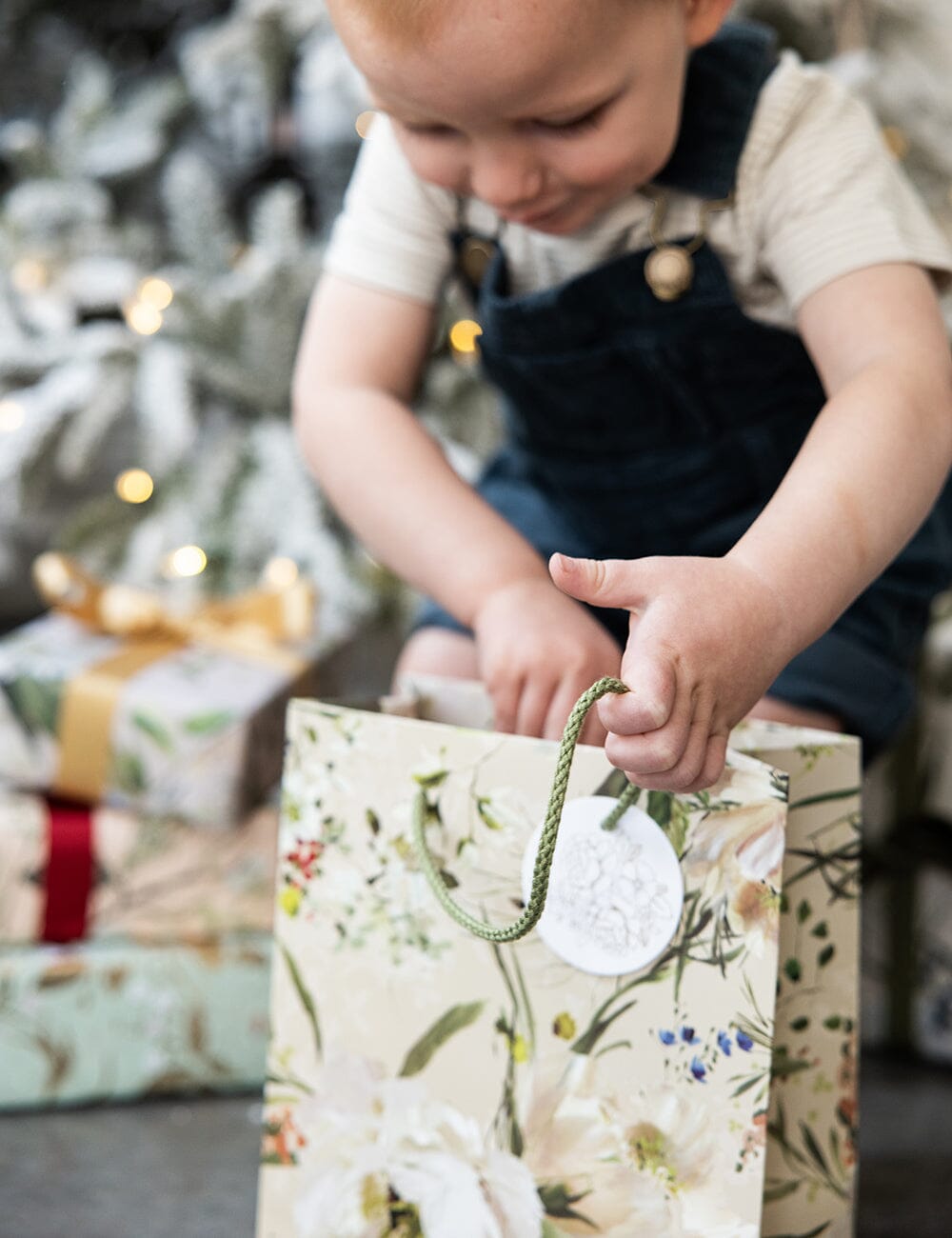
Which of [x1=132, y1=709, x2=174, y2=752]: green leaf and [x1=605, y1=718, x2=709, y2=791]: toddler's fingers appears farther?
[x1=132, y1=709, x2=174, y2=752]: green leaf

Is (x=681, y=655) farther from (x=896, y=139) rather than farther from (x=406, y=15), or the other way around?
(x=896, y=139)

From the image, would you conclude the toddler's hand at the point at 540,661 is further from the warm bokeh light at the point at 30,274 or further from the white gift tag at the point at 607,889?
the warm bokeh light at the point at 30,274

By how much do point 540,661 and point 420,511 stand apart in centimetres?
11

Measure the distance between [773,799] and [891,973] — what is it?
48 cm

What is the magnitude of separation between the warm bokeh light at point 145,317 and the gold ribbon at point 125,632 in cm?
22

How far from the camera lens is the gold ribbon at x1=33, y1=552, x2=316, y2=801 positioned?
0.78 m

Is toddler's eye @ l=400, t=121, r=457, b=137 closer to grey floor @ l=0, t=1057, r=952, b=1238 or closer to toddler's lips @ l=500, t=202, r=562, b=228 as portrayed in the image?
toddler's lips @ l=500, t=202, r=562, b=228

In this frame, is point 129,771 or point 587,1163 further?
point 129,771

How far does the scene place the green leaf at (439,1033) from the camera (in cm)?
47

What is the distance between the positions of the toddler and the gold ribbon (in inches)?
7.7

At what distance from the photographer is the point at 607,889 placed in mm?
451

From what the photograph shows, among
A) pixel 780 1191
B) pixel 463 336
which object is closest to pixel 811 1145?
pixel 780 1191

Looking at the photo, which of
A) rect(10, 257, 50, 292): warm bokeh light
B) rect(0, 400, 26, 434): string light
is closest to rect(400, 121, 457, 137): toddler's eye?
rect(0, 400, 26, 434): string light

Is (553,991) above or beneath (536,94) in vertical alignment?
beneath
